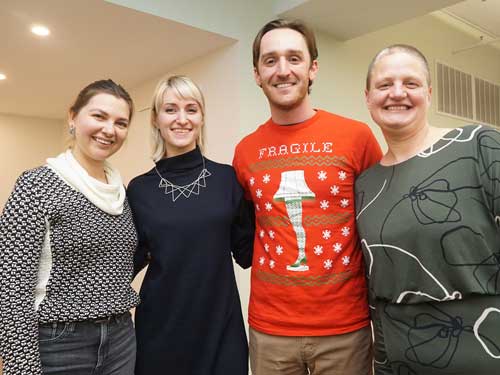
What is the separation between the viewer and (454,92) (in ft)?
15.7

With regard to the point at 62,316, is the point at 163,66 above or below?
above

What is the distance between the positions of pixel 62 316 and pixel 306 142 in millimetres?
941

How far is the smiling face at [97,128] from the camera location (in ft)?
4.69

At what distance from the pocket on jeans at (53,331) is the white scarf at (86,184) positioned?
354 mm

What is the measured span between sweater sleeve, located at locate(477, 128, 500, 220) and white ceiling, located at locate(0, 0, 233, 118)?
232 cm

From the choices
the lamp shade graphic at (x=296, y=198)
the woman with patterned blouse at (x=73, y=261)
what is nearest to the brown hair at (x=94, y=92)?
the woman with patterned blouse at (x=73, y=261)

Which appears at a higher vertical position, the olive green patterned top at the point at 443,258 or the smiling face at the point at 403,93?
the smiling face at the point at 403,93

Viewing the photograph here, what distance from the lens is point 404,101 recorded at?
1.30m

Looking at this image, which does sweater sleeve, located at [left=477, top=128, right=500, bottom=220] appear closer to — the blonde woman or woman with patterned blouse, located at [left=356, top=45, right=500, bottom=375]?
woman with patterned blouse, located at [left=356, top=45, right=500, bottom=375]

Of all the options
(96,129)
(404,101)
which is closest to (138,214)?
(96,129)

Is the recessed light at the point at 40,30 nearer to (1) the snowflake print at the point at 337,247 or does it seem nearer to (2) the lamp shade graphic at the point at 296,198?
(2) the lamp shade graphic at the point at 296,198

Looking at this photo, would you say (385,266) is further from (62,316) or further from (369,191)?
(62,316)

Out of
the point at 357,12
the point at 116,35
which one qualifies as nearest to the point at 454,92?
the point at 357,12

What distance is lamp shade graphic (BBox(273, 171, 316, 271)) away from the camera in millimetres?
1440
